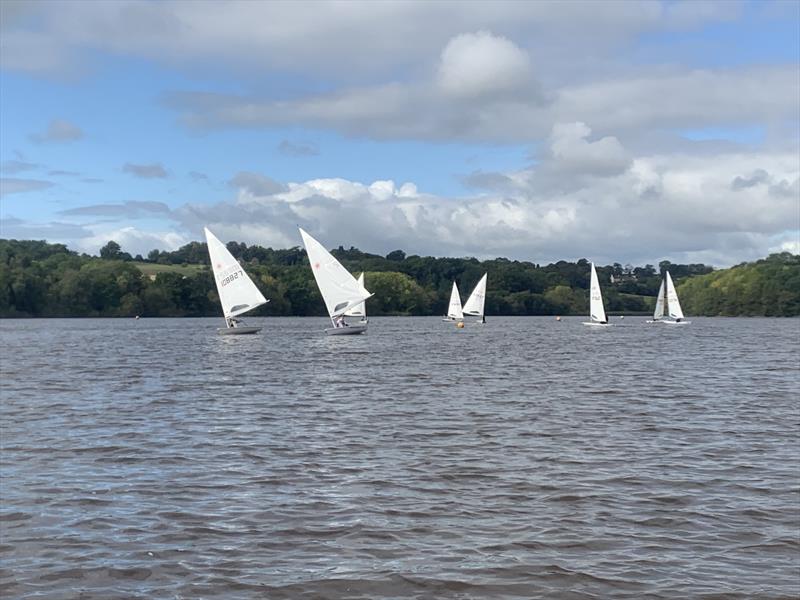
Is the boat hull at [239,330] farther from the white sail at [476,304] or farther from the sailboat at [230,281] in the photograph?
the white sail at [476,304]

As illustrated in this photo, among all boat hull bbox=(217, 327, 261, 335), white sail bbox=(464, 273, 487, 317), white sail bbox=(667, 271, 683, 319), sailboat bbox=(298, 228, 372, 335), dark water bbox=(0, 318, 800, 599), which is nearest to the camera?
dark water bbox=(0, 318, 800, 599)

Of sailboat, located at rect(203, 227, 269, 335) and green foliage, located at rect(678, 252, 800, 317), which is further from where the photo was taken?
green foliage, located at rect(678, 252, 800, 317)

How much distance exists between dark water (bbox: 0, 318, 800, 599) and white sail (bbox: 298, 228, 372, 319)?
121ft

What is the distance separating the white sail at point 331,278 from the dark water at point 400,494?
36778 millimetres

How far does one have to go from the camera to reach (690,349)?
189 feet

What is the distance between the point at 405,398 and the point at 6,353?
33.8 metres

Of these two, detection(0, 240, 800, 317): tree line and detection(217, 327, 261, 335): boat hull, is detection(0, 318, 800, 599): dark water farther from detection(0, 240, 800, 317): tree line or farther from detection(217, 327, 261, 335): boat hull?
detection(0, 240, 800, 317): tree line

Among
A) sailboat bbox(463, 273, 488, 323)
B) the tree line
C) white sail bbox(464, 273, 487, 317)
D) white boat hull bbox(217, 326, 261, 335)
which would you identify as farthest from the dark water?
the tree line

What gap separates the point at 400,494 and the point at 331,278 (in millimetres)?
52350

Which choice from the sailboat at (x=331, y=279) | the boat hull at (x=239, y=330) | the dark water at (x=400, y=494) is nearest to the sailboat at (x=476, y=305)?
the boat hull at (x=239, y=330)

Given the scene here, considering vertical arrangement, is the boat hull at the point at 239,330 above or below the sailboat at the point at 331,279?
below

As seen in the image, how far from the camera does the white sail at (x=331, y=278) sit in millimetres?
64688

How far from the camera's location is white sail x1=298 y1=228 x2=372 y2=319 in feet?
212

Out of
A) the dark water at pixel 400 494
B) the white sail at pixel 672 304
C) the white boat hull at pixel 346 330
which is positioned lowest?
the dark water at pixel 400 494
